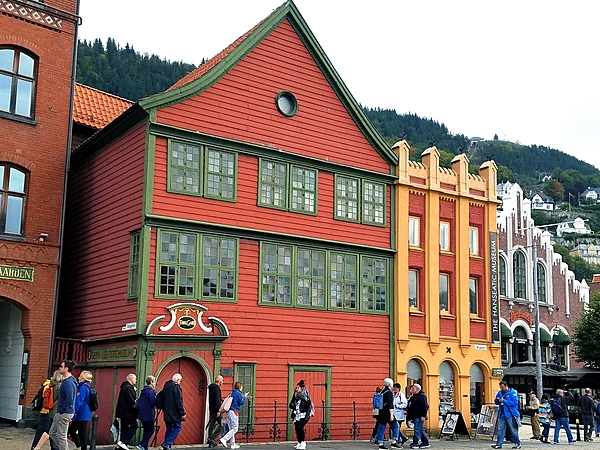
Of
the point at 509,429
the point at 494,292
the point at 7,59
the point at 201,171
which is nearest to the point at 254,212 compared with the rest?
the point at 201,171

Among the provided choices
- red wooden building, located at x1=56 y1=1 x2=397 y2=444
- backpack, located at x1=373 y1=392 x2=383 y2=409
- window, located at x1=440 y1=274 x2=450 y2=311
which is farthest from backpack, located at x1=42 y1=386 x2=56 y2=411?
window, located at x1=440 y1=274 x2=450 y2=311

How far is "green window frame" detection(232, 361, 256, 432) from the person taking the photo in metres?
22.6

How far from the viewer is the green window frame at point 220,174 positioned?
76.3 feet

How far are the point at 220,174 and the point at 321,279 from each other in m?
4.81

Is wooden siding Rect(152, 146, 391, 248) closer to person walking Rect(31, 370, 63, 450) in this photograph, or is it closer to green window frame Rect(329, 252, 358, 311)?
green window frame Rect(329, 252, 358, 311)

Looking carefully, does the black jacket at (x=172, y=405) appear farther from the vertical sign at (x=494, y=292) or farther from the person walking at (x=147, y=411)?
the vertical sign at (x=494, y=292)

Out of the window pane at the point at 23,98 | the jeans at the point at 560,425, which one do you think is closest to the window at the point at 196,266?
the window pane at the point at 23,98

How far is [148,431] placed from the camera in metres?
18.2

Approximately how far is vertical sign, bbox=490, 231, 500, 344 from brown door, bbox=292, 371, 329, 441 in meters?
8.64

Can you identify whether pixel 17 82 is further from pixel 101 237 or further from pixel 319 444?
pixel 319 444

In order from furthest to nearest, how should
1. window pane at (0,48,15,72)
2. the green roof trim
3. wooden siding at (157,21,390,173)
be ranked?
window pane at (0,48,15,72), wooden siding at (157,21,390,173), the green roof trim

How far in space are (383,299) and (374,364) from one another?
7.39ft

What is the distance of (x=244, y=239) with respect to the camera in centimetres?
2372

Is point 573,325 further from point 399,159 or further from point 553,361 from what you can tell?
point 399,159
